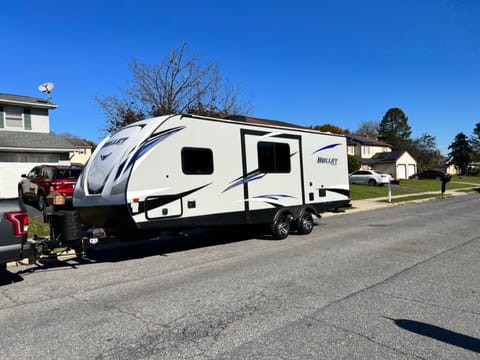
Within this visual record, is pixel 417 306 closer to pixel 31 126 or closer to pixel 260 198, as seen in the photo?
pixel 260 198

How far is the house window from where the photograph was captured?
21797 mm

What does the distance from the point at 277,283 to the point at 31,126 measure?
67.9 feet

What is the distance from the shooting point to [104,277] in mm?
7148

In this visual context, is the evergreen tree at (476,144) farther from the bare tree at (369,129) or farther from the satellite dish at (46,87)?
the satellite dish at (46,87)

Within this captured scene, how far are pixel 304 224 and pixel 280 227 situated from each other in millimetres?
952

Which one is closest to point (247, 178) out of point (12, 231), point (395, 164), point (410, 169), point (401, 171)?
point (12, 231)

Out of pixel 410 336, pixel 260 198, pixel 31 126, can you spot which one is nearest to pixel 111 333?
pixel 410 336

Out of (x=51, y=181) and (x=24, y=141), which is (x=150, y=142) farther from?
(x=24, y=141)

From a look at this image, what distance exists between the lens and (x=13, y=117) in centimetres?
2202

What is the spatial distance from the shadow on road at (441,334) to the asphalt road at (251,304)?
0.04ft

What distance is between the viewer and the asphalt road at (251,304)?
4.07 m

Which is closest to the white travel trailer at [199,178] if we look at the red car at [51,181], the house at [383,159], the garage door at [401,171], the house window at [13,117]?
the red car at [51,181]

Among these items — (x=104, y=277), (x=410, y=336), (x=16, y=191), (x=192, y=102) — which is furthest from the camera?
(x=192, y=102)

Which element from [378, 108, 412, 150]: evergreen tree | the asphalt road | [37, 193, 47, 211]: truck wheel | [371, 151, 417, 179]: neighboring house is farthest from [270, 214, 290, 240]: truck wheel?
[378, 108, 412, 150]: evergreen tree
